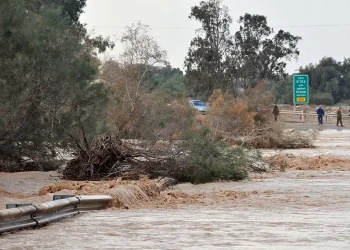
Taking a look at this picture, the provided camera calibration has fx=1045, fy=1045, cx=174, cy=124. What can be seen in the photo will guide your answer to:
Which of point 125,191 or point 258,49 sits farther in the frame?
point 258,49

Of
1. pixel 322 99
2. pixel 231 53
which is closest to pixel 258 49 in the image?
pixel 231 53

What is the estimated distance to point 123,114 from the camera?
42188 mm

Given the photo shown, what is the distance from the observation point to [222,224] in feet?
55.3

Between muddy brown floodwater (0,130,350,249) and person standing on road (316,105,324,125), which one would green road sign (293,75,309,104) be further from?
muddy brown floodwater (0,130,350,249)

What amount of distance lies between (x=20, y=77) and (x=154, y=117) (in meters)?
7.38

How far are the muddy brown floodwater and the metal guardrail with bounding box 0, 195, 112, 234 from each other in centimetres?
21

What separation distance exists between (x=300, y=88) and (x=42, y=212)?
7038cm

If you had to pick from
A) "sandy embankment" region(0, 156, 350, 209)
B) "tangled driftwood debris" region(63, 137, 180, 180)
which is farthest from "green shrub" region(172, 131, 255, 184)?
"sandy embankment" region(0, 156, 350, 209)

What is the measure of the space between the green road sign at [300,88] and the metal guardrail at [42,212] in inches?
2584

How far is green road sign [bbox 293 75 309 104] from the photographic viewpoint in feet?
279

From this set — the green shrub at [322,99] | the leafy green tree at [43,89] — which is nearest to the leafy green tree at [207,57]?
the green shrub at [322,99]

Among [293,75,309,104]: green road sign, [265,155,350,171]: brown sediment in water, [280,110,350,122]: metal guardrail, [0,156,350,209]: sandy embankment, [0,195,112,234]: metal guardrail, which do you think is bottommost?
[280,110,350,122]: metal guardrail

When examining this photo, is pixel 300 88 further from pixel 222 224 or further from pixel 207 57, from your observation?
pixel 222 224

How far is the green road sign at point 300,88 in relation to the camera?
85000mm
